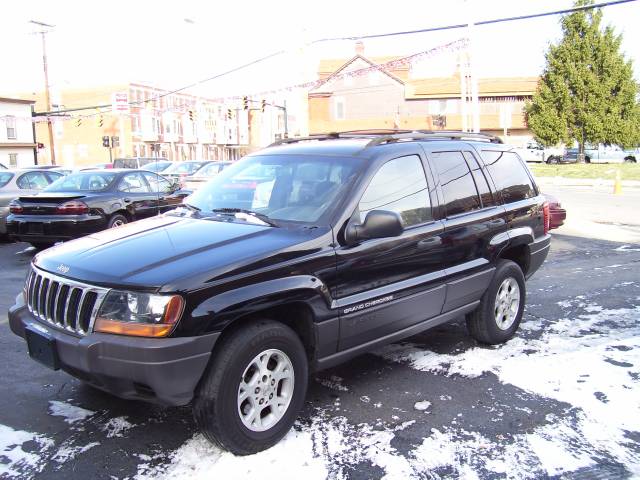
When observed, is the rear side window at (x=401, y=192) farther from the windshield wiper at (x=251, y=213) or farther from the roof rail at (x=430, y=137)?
the windshield wiper at (x=251, y=213)

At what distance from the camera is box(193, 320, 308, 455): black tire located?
309 centimetres

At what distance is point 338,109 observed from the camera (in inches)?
2334

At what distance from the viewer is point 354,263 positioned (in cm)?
375

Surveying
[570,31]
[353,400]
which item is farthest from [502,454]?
[570,31]

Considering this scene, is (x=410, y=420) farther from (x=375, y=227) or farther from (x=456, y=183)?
(x=456, y=183)

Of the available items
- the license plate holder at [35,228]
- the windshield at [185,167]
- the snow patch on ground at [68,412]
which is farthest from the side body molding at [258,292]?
the windshield at [185,167]

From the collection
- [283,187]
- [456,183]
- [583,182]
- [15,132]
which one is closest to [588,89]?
[583,182]

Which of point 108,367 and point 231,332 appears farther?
point 231,332

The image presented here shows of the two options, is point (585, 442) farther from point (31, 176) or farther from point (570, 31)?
point (570, 31)

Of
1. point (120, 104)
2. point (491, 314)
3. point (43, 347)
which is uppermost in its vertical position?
point (120, 104)

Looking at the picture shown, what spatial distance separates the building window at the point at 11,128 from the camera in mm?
43141

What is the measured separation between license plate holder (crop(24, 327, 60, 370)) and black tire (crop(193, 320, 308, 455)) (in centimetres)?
85

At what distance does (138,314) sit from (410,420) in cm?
188

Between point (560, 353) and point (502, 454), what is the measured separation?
1905 millimetres
